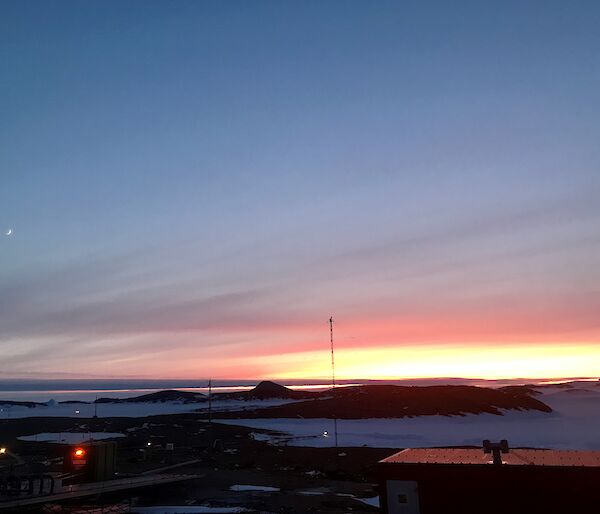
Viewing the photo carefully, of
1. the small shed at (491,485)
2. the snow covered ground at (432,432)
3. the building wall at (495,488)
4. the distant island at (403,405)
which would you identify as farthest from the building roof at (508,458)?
the distant island at (403,405)

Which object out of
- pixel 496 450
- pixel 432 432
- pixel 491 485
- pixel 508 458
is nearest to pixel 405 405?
pixel 432 432

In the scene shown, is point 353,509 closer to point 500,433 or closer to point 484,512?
point 484,512

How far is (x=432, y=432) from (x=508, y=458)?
168ft

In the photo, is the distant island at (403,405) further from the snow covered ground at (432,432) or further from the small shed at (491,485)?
the small shed at (491,485)

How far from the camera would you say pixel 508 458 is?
68.1ft

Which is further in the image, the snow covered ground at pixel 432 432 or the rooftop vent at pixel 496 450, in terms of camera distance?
the snow covered ground at pixel 432 432

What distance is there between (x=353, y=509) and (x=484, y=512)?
835 cm

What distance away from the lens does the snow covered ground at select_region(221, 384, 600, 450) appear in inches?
2264

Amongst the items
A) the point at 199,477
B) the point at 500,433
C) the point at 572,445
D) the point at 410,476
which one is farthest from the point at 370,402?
the point at 410,476

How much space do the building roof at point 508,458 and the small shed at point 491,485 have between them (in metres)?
0.03

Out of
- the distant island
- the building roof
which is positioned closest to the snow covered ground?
the distant island

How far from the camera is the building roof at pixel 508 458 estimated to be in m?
19.5

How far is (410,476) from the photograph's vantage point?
19.7 metres

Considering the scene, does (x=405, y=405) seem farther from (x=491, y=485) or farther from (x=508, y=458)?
(x=491, y=485)
